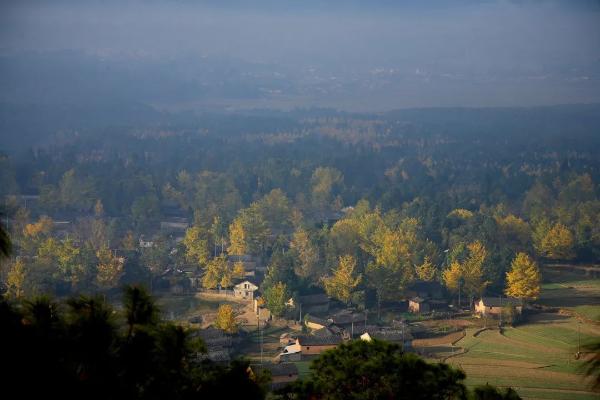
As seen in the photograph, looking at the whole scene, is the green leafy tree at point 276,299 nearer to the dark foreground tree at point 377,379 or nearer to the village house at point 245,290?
the village house at point 245,290

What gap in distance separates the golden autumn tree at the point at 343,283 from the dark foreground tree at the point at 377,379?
44.8ft

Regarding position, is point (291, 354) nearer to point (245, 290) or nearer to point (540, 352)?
point (540, 352)

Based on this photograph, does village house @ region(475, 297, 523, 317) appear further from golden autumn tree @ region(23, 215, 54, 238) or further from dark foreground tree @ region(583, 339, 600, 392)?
dark foreground tree @ region(583, 339, 600, 392)

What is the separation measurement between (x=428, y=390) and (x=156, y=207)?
89.6 ft

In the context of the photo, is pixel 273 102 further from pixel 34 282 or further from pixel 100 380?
pixel 100 380

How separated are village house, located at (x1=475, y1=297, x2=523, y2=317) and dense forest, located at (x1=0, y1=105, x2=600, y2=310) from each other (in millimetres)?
883

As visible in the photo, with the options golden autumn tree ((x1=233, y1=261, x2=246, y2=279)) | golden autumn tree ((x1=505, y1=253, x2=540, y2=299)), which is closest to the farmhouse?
golden autumn tree ((x1=233, y1=261, x2=246, y2=279))

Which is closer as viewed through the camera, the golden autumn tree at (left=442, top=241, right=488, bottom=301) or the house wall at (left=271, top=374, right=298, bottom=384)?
the house wall at (left=271, top=374, right=298, bottom=384)

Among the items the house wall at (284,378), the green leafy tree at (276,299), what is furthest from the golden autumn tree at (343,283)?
the house wall at (284,378)

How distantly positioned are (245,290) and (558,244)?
10217 millimetres

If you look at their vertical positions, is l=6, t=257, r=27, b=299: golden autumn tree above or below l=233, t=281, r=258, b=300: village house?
above

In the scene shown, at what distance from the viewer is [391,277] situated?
78.4ft

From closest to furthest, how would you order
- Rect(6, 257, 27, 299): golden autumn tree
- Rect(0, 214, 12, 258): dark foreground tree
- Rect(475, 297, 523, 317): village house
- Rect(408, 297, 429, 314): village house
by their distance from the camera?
Rect(0, 214, 12, 258): dark foreground tree < Rect(6, 257, 27, 299): golden autumn tree < Rect(475, 297, 523, 317): village house < Rect(408, 297, 429, 314): village house

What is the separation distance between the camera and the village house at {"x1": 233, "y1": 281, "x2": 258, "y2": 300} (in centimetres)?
2439
